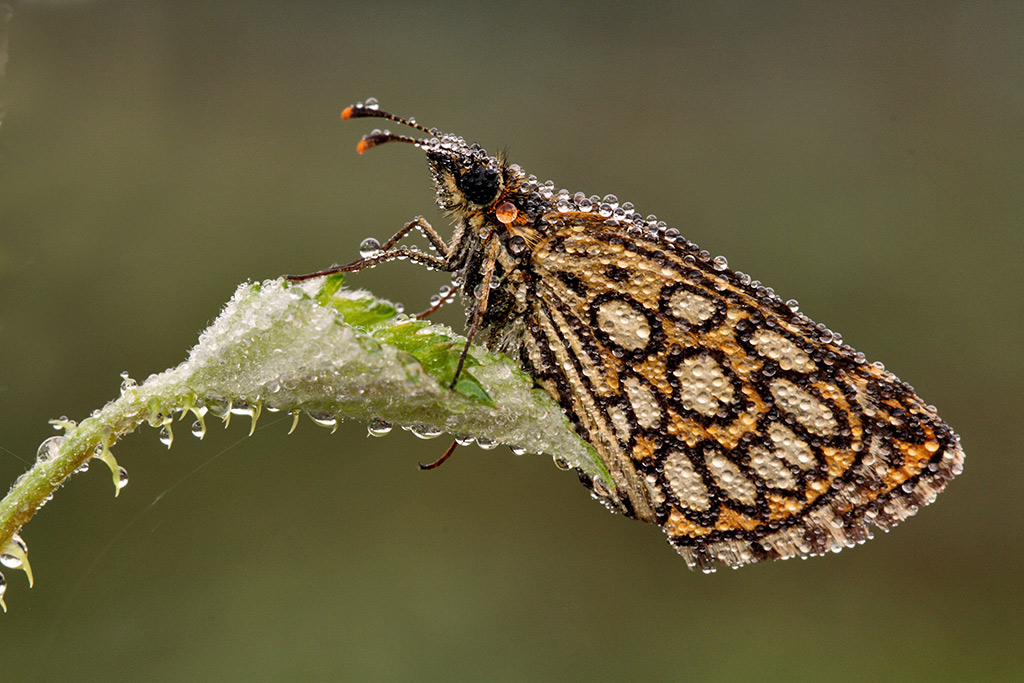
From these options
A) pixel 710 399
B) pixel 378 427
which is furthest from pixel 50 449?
pixel 710 399

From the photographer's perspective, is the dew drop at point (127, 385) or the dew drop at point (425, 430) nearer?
the dew drop at point (127, 385)

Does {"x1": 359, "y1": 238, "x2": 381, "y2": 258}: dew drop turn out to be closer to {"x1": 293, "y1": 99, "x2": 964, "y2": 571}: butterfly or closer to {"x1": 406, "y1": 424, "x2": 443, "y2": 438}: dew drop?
{"x1": 293, "y1": 99, "x2": 964, "y2": 571}: butterfly

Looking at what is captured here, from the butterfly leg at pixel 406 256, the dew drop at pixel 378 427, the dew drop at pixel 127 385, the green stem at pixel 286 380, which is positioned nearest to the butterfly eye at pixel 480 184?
the butterfly leg at pixel 406 256

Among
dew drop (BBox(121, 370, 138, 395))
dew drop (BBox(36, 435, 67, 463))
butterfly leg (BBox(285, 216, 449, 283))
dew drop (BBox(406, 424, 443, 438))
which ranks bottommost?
dew drop (BBox(36, 435, 67, 463))

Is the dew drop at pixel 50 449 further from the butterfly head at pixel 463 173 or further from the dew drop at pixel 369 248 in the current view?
the butterfly head at pixel 463 173

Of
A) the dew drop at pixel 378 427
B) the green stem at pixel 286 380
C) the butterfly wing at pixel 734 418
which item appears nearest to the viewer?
the green stem at pixel 286 380

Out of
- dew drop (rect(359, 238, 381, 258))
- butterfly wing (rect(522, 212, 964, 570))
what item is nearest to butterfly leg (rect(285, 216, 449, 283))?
dew drop (rect(359, 238, 381, 258))
